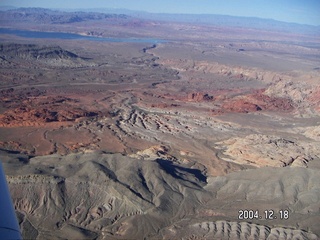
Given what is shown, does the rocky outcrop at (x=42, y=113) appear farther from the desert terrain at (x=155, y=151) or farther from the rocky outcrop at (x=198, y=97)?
the rocky outcrop at (x=198, y=97)

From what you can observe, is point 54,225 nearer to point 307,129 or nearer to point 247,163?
point 247,163

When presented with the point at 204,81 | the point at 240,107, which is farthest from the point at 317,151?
the point at 204,81

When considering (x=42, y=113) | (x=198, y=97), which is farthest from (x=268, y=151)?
(x=42, y=113)

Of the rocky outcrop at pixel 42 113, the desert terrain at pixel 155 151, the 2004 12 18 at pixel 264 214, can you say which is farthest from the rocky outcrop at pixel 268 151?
the rocky outcrop at pixel 42 113

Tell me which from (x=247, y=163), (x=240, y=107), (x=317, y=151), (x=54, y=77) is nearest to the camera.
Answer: (x=247, y=163)

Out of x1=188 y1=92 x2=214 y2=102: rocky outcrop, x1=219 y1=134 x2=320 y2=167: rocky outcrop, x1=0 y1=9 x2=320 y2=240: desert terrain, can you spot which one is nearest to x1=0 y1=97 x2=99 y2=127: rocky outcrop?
x1=0 y1=9 x2=320 y2=240: desert terrain

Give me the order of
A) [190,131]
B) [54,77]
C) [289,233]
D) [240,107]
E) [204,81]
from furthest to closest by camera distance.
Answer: [204,81] < [54,77] < [240,107] < [190,131] < [289,233]

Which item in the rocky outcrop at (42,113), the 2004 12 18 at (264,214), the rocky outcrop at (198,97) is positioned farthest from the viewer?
the rocky outcrop at (198,97)

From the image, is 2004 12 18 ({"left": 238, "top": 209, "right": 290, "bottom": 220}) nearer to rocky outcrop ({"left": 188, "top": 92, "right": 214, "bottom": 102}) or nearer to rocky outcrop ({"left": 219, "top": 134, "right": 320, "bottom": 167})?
rocky outcrop ({"left": 219, "top": 134, "right": 320, "bottom": 167})
